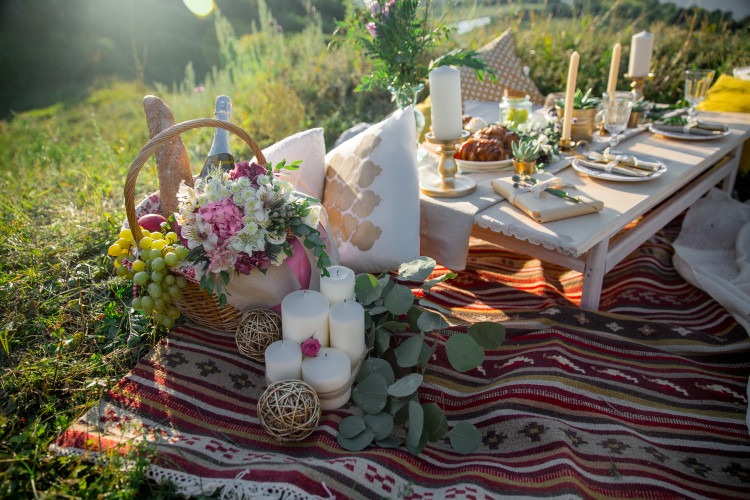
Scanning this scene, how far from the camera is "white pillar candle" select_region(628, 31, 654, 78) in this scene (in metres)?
2.92

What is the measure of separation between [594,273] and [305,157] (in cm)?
119

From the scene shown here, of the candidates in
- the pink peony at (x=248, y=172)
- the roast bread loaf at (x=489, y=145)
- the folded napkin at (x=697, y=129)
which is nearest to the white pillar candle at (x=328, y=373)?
the pink peony at (x=248, y=172)

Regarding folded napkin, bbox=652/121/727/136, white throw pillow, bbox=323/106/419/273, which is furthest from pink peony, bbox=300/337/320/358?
folded napkin, bbox=652/121/727/136

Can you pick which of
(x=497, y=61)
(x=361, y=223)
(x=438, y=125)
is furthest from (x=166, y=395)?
(x=497, y=61)

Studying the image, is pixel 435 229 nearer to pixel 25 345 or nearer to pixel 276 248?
pixel 276 248

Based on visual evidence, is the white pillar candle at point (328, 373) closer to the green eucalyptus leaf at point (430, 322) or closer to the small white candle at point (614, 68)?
the green eucalyptus leaf at point (430, 322)

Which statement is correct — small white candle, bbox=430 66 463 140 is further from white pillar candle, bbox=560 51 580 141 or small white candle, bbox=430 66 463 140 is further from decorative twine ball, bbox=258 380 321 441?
decorative twine ball, bbox=258 380 321 441

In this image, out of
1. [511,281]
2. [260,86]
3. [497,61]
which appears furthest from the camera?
[260,86]

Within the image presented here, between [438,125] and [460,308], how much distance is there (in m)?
0.71

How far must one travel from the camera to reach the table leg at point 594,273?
1837 mm

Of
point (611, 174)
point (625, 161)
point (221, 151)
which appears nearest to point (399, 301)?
point (221, 151)

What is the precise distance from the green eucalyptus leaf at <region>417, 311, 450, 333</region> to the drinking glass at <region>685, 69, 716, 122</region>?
7.18 ft

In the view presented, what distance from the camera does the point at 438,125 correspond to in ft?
6.30

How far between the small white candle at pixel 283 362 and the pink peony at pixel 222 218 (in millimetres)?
338
